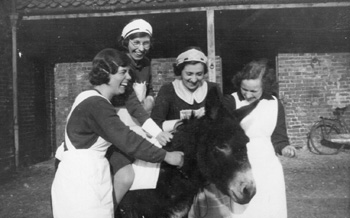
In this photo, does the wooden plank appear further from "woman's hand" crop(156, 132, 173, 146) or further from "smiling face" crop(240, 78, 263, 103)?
"woman's hand" crop(156, 132, 173, 146)

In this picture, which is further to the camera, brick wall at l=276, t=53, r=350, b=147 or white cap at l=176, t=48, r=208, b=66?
brick wall at l=276, t=53, r=350, b=147

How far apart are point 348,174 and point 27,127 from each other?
28.5 ft

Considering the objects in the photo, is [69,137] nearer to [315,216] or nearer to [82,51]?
[315,216]

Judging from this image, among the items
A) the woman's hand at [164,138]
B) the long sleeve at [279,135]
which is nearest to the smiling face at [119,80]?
the woman's hand at [164,138]

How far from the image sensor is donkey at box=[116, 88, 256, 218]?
2693mm

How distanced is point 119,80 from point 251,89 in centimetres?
132

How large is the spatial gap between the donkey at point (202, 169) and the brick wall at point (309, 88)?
8.46 m

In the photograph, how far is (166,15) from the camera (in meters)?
8.44

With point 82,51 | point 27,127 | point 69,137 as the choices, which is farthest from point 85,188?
point 82,51

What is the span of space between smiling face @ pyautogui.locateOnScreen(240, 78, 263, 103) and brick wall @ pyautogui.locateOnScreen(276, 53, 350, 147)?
26.5 feet

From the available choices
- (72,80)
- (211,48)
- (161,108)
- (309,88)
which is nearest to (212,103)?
(161,108)

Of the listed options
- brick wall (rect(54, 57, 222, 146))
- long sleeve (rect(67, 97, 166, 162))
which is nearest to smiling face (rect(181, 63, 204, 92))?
long sleeve (rect(67, 97, 166, 162))

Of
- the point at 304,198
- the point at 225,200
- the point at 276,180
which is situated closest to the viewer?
the point at 276,180

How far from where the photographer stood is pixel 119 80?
2787mm
